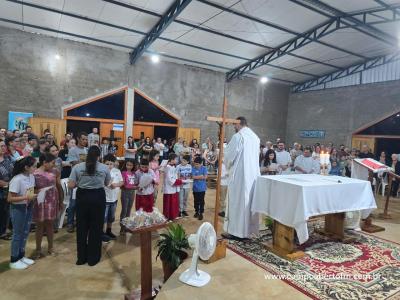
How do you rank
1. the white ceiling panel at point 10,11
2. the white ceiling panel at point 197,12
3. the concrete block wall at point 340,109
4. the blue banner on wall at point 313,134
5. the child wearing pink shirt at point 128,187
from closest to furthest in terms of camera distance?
1. the child wearing pink shirt at point 128,187
2. the white ceiling panel at point 10,11
3. the white ceiling panel at point 197,12
4. the concrete block wall at point 340,109
5. the blue banner on wall at point 313,134

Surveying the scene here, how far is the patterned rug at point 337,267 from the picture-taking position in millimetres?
2977

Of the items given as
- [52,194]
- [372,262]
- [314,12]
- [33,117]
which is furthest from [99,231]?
[314,12]

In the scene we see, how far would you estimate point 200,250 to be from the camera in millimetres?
2764

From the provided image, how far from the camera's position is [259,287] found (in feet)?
9.68

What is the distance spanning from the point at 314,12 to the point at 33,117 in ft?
32.0

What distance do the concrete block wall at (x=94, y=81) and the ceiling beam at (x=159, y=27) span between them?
0.61m

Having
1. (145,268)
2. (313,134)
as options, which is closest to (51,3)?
(145,268)

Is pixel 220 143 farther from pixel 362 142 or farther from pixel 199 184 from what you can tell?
pixel 362 142

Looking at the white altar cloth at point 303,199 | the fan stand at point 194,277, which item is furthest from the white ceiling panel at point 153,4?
the fan stand at point 194,277

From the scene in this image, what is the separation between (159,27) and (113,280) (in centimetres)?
808

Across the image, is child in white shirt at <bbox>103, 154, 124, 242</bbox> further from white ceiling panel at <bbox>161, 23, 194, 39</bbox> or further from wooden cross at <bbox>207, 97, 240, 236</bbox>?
white ceiling panel at <bbox>161, 23, 194, 39</bbox>

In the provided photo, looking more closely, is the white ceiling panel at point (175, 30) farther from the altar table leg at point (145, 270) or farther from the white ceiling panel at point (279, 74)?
the altar table leg at point (145, 270)

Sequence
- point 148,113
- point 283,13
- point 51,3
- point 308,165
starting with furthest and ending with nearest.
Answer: point 148,113
point 283,13
point 51,3
point 308,165

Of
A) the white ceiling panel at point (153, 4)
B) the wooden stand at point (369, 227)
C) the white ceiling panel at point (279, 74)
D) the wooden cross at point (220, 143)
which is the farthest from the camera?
the white ceiling panel at point (279, 74)
